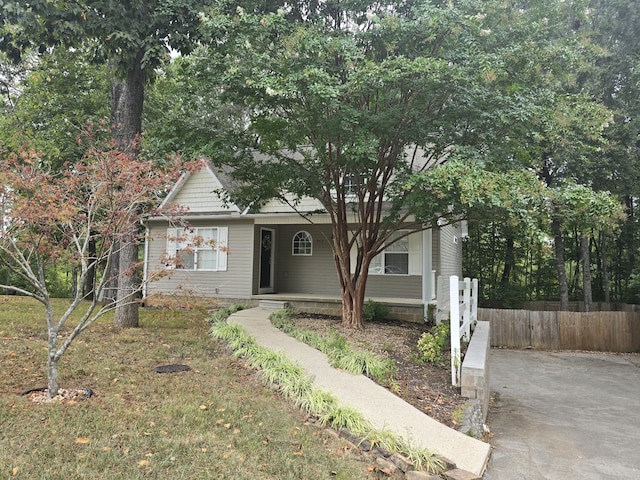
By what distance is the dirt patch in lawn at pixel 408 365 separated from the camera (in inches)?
190

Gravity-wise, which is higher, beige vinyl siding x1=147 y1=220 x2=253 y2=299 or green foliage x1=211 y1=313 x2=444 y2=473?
beige vinyl siding x1=147 y1=220 x2=253 y2=299

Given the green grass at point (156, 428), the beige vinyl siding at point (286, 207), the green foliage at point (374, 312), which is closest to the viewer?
the green grass at point (156, 428)

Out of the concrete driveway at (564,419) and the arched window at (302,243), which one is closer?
the concrete driveway at (564,419)

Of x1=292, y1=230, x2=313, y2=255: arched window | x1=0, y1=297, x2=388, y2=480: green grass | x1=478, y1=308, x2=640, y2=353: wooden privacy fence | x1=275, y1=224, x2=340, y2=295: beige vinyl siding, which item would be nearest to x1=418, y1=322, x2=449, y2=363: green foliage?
x1=0, y1=297, x2=388, y2=480: green grass

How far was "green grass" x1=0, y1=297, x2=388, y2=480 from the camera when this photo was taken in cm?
300

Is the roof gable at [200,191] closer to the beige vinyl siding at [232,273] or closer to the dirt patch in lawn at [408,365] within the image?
the beige vinyl siding at [232,273]

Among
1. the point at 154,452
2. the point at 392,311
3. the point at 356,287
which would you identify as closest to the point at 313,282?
the point at 392,311

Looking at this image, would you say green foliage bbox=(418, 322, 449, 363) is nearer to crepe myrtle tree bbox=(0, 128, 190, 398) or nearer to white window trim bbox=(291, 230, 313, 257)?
crepe myrtle tree bbox=(0, 128, 190, 398)

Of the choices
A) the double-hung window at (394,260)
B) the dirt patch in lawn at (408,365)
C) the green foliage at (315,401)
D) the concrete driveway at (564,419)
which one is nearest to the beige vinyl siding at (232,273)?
the dirt patch in lawn at (408,365)

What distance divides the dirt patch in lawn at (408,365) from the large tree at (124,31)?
4.00 metres

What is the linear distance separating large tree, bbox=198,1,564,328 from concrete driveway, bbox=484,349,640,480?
9.78 ft

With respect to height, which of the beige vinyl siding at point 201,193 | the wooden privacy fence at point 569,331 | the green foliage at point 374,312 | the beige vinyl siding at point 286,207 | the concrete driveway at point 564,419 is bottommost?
the concrete driveway at point 564,419

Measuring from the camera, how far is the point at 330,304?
11.6 m

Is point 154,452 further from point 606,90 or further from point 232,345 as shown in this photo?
point 606,90
